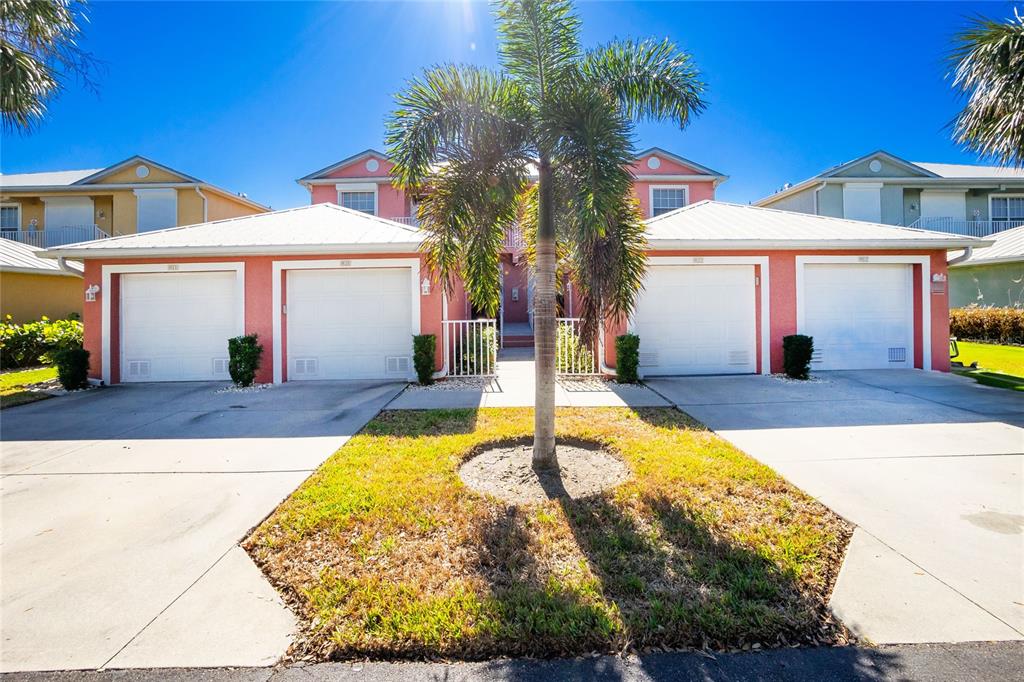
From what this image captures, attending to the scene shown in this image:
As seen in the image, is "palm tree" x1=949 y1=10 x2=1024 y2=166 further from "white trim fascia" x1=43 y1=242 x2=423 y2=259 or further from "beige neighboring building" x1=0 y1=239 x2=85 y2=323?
"beige neighboring building" x1=0 y1=239 x2=85 y2=323

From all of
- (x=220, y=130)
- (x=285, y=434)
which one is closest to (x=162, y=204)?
(x=220, y=130)

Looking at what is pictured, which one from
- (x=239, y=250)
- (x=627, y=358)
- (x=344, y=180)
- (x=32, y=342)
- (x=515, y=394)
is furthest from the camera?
(x=344, y=180)

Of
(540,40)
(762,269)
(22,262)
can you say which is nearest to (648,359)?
(762,269)

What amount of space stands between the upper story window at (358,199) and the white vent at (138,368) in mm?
10157

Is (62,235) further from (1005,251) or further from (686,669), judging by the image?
(1005,251)

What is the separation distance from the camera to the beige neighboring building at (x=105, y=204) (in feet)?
58.7

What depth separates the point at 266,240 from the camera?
362 inches

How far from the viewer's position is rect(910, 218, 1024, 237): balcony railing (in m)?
18.4

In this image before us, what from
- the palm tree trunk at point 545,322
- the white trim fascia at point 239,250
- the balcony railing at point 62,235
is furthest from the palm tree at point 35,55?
the balcony railing at point 62,235

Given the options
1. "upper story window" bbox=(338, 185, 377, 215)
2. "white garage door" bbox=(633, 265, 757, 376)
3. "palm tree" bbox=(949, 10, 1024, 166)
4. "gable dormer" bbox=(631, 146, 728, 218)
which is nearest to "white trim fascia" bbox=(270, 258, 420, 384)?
"white garage door" bbox=(633, 265, 757, 376)

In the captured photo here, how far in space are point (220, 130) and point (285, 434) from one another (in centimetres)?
1089

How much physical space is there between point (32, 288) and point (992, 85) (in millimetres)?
23602

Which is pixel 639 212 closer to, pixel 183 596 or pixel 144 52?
pixel 183 596

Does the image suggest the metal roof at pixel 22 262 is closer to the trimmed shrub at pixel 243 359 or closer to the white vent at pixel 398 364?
the trimmed shrub at pixel 243 359
